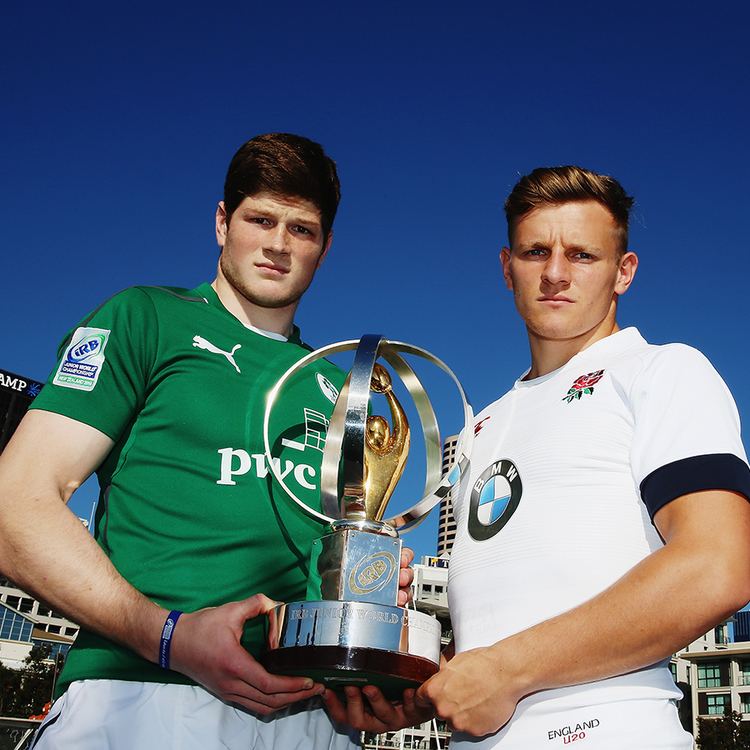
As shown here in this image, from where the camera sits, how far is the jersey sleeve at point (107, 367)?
8.38 feet

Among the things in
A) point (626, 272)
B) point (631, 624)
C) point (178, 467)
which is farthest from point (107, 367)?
point (626, 272)

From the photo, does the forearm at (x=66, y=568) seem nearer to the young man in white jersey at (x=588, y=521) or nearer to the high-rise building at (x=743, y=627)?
the young man in white jersey at (x=588, y=521)

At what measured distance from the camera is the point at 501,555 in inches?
101

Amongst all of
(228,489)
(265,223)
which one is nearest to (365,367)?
(228,489)

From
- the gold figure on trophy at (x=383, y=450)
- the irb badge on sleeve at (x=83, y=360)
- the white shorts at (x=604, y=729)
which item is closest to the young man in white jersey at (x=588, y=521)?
the white shorts at (x=604, y=729)

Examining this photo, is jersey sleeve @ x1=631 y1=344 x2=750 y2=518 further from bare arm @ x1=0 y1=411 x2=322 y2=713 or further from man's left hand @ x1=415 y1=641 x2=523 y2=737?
bare arm @ x1=0 y1=411 x2=322 y2=713

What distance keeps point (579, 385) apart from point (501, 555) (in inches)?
26.8

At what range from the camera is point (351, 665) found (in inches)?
85.1

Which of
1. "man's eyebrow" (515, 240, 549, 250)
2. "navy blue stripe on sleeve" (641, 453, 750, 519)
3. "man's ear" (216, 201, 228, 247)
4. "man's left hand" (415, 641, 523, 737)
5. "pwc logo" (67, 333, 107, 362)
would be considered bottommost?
"man's left hand" (415, 641, 523, 737)

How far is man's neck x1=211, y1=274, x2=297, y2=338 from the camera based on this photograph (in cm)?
330

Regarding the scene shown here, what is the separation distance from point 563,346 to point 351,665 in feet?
5.20

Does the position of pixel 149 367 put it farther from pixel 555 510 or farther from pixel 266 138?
pixel 555 510

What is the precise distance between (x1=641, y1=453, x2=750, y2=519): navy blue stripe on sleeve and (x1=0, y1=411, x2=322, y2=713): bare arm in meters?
1.18

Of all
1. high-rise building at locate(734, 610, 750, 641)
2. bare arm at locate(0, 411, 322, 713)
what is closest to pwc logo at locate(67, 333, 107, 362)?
bare arm at locate(0, 411, 322, 713)
